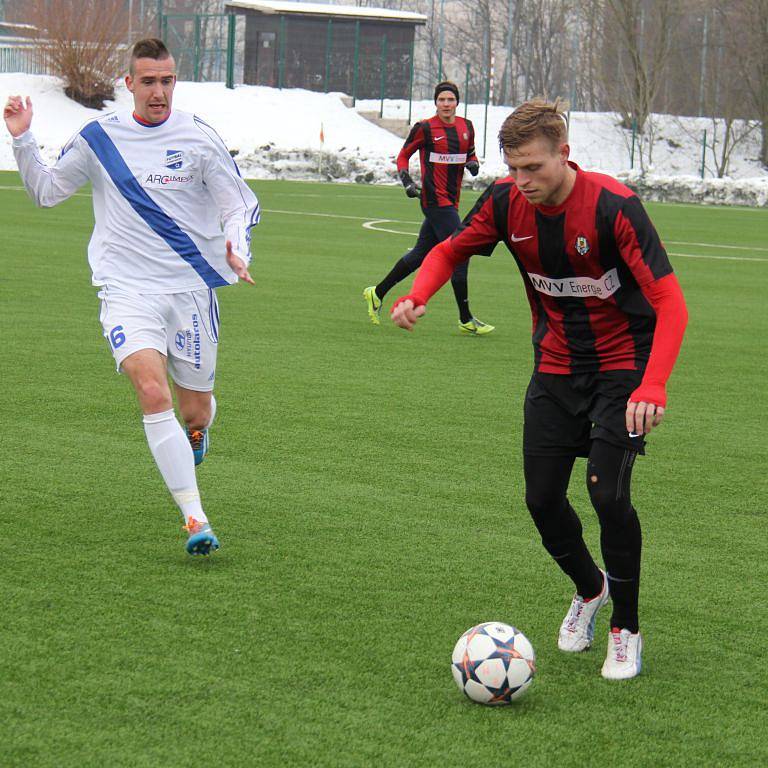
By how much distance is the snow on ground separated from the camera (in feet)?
127

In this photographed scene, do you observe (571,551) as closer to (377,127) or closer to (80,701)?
(80,701)

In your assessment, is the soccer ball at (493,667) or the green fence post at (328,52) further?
the green fence post at (328,52)

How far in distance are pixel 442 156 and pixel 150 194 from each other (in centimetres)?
727

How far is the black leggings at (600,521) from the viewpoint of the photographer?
4.14 meters

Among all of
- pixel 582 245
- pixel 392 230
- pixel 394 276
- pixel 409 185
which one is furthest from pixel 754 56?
pixel 582 245

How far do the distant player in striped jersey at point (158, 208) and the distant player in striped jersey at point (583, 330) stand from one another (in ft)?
5.35

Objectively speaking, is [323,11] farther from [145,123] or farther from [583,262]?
[583,262]

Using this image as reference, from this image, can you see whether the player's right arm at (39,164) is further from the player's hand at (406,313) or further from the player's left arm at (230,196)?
the player's hand at (406,313)

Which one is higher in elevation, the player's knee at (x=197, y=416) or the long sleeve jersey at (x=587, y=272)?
the long sleeve jersey at (x=587, y=272)

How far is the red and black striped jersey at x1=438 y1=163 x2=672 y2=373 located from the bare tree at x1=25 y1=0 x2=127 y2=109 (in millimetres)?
41407

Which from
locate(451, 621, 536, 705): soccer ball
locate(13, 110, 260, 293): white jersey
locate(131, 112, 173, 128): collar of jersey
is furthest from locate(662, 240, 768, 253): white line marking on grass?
locate(451, 621, 536, 705): soccer ball

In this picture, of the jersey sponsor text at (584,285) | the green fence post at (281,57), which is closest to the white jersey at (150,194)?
the jersey sponsor text at (584,285)

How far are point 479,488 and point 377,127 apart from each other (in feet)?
142

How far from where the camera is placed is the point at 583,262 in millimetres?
4176
